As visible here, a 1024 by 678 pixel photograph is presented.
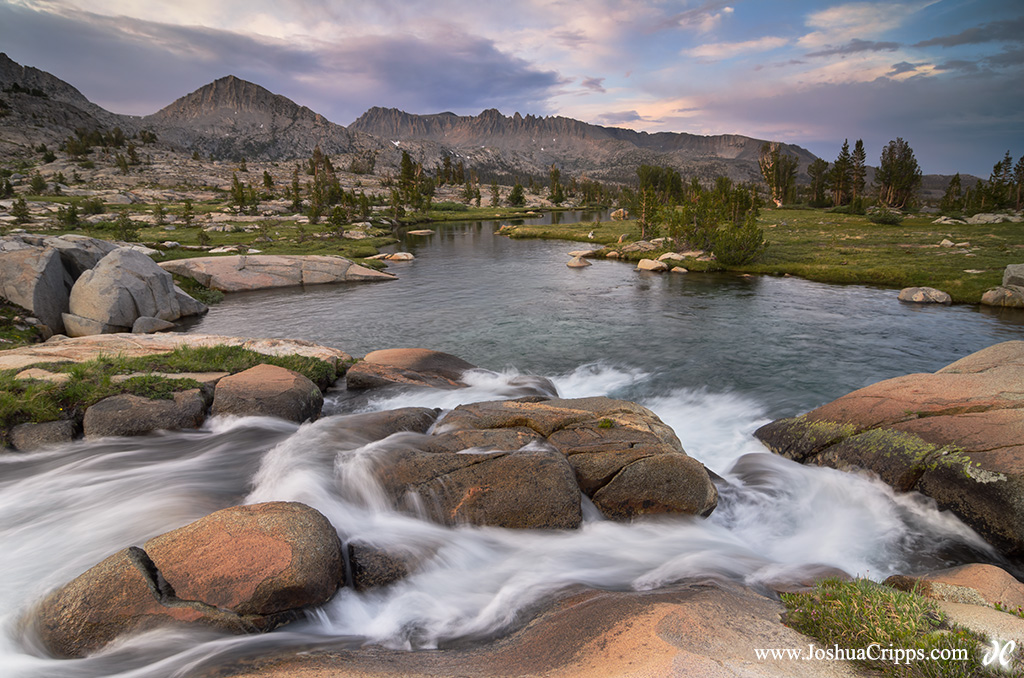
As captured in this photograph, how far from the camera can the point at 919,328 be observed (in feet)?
90.5

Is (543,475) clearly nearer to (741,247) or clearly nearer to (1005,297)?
(1005,297)

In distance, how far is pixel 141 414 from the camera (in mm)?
13719

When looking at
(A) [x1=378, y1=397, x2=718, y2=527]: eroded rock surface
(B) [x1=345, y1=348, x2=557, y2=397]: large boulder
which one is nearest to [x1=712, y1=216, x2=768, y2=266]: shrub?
(B) [x1=345, y1=348, x2=557, y2=397]: large boulder

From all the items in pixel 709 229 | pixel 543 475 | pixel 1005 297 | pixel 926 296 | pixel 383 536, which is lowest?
pixel 383 536

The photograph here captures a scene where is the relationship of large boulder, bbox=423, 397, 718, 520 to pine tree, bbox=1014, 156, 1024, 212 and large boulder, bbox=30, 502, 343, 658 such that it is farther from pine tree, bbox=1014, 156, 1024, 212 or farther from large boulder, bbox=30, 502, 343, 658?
pine tree, bbox=1014, 156, 1024, 212

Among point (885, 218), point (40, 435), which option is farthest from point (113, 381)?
point (885, 218)

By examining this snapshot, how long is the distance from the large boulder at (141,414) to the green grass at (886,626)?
15.9m

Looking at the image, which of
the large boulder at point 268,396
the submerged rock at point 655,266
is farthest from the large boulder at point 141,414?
the submerged rock at point 655,266

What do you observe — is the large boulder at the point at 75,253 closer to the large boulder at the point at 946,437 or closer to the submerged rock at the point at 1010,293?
the large boulder at the point at 946,437

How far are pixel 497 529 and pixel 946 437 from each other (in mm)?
11241

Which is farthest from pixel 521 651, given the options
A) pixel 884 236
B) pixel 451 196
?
pixel 451 196

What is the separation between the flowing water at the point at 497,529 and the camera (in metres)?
7.70

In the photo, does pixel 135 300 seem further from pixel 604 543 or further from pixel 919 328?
pixel 919 328

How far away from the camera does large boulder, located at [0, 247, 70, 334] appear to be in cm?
2469
